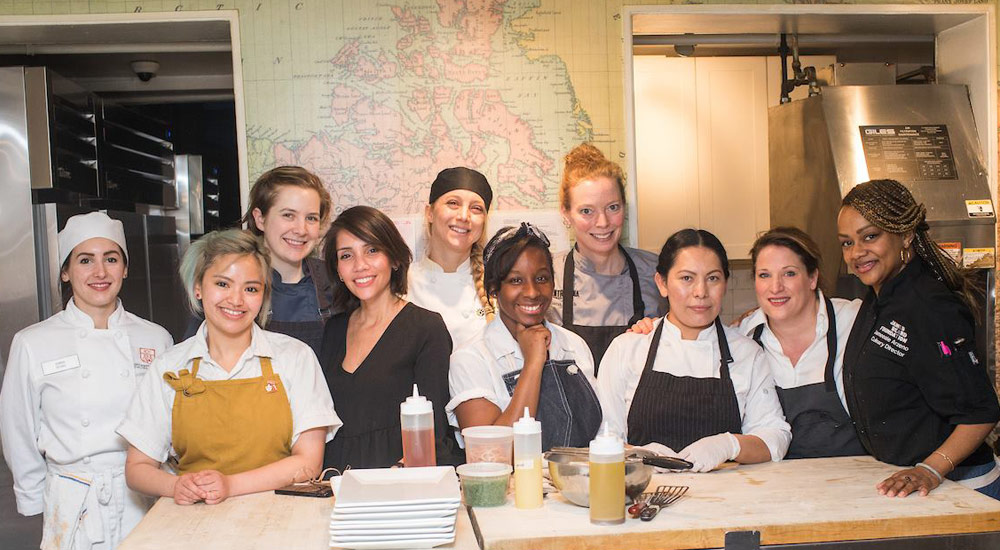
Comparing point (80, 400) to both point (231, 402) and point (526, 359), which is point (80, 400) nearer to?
point (231, 402)

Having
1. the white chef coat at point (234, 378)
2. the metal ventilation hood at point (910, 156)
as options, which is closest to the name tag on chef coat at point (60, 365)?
the white chef coat at point (234, 378)

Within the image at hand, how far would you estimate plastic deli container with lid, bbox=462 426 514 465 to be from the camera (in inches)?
87.7

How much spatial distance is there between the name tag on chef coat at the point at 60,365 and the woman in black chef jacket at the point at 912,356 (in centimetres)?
240

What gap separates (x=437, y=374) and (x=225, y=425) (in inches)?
25.2

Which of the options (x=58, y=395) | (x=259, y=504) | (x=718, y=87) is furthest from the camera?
(x=718, y=87)

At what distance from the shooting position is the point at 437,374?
2.72m

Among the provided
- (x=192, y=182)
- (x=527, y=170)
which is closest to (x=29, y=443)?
(x=527, y=170)

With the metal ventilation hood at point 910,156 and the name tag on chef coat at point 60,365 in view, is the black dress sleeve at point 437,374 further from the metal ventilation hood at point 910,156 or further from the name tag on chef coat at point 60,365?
the metal ventilation hood at point 910,156

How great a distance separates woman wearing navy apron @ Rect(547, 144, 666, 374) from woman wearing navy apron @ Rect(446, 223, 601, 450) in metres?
0.48

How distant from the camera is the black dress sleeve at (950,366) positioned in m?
2.46

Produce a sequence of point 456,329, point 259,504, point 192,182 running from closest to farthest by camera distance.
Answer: point 259,504, point 456,329, point 192,182

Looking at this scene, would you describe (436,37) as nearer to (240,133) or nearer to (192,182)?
(240,133)

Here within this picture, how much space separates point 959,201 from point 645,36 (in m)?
1.60

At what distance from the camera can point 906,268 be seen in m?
2.66
